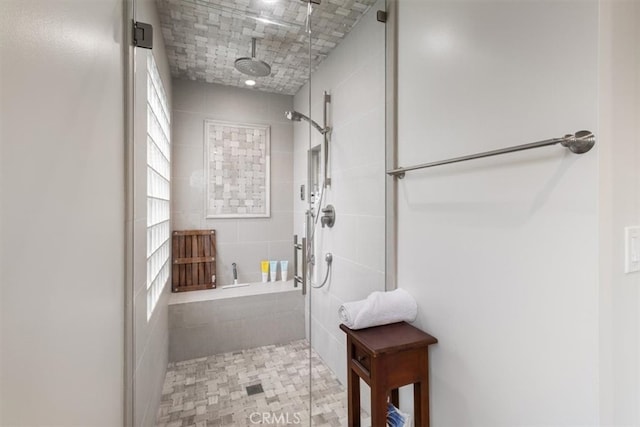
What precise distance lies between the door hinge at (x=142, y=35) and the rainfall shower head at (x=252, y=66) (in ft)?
2.35

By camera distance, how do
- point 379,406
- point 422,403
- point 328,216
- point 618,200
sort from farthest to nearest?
1. point 328,216
2. point 422,403
3. point 379,406
4. point 618,200

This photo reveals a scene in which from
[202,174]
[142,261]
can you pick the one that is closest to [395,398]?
[142,261]

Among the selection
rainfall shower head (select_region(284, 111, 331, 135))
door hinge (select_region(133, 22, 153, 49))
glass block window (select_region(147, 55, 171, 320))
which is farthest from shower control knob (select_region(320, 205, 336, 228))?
door hinge (select_region(133, 22, 153, 49))

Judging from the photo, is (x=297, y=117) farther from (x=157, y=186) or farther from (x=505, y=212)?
(x=505, y=212)

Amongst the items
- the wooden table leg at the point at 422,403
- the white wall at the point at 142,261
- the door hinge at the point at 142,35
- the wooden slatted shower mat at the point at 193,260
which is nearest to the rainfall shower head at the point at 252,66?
the white wall at the point at 142,261

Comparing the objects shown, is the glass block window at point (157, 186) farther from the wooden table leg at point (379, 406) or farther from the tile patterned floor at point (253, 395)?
the wooden table leg at point (379, 406)

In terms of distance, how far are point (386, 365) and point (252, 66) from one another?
6.24 ft

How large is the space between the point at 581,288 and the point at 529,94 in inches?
24.7

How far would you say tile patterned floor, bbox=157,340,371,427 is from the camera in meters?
1.79

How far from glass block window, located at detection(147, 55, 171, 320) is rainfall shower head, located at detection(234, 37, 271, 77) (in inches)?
19.9

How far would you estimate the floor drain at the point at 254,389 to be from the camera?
1.94 m

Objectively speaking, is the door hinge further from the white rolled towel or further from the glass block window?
the white rolled towel

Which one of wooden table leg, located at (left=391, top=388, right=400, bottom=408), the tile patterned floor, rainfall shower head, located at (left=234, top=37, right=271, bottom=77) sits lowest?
the tile patterned floor

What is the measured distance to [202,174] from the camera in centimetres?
197
